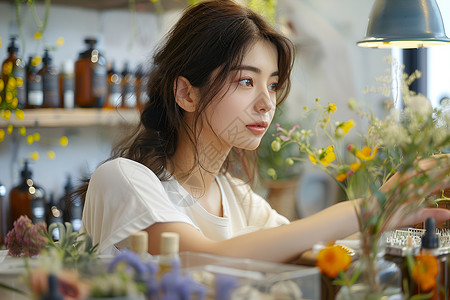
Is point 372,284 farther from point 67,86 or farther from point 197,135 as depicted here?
point 67,86

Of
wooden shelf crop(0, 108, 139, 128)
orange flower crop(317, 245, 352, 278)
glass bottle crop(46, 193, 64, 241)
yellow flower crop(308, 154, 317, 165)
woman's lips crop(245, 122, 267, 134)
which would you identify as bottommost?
glass bottle crop(46, 193, 64, 241)

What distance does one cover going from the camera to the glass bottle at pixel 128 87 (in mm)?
2387

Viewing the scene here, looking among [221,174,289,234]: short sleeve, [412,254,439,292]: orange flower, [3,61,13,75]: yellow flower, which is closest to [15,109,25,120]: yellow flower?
[3,61,13,75]: yellow flower

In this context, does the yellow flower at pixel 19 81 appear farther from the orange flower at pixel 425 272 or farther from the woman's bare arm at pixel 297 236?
the orange flower at pixel 425 272

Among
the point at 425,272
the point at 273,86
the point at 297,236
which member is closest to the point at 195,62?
the point at 273,86

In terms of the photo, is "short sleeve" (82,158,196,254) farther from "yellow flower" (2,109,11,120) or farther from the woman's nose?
"yellow flower" (2,109,11,120)

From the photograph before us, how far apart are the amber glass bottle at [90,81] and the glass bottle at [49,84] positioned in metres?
0.09

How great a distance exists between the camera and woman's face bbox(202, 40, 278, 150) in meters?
1.25

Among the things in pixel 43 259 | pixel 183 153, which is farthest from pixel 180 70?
pixel 43 259

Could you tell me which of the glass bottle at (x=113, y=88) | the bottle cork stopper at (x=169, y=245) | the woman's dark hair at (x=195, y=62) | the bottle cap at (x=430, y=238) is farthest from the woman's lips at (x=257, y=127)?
the glass bottle at (x=113, y=88)

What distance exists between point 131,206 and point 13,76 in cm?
132

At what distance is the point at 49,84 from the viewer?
2.27 meters

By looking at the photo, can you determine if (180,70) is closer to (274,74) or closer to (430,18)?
(274,74)

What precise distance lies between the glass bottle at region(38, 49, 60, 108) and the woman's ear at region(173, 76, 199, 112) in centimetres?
105
